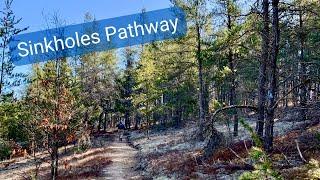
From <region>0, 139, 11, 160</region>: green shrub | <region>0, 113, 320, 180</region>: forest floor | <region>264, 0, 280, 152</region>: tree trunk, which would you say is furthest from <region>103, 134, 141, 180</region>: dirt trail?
<region>264, 0, 280, 152</region>: tree trunk

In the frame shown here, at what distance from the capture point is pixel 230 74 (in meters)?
30.4

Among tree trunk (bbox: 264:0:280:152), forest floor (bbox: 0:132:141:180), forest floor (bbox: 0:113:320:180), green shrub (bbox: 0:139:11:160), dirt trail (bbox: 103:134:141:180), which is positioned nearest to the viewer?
tree trunk (bbox: 264:0:280:152)

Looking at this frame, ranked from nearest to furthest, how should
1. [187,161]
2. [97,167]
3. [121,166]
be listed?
[187,161] → [97,167] → [121,166]

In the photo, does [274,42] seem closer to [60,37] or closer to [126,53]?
[60,37]

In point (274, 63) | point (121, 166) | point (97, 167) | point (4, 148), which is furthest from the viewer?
point (4, 148)

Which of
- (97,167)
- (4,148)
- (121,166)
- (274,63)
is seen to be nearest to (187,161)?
(121,166)

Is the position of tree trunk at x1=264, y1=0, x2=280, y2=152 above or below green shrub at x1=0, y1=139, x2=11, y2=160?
above

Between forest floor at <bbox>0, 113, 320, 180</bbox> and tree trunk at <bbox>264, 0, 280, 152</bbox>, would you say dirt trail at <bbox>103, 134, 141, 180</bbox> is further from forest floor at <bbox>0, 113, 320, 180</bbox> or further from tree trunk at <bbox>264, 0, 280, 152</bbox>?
tree trunk at <bbox>264, 0, 280, 152</bbox>

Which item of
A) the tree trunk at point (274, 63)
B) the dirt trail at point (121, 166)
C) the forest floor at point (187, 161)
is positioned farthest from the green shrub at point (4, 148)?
the tree trunk at point (274, 63)

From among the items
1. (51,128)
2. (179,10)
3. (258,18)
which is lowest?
(51,128)

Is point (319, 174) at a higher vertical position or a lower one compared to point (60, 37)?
lower

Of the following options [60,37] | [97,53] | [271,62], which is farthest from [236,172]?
[97,53]

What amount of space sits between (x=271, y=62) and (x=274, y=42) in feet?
2.05

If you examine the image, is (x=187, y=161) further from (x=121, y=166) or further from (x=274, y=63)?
(x=274, y=63)
